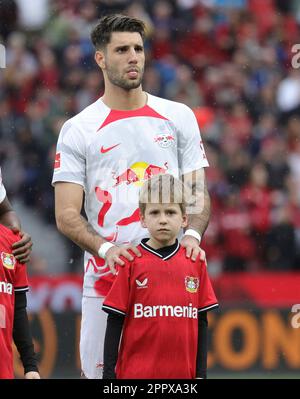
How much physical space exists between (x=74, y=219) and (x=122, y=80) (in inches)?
31.8

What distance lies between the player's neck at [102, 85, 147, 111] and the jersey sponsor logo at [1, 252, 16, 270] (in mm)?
1271

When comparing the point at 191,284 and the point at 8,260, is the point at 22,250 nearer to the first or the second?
the point at 8,260

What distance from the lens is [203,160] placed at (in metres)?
6.59

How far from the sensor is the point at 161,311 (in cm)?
581

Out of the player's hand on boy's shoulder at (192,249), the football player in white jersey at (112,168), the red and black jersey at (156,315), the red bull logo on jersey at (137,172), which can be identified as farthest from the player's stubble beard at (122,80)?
the red and black jersey at (156,315)

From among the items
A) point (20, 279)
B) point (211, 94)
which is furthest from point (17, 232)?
point (211, 94)

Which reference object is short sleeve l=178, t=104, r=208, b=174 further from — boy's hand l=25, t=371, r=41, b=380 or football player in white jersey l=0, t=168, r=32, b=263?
boy's hand l=25, t=371, r=41, b=380

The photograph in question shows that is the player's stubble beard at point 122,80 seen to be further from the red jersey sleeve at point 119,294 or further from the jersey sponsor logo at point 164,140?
the red jersey sleeve at point 119,294

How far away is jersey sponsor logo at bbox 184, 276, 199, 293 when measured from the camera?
5887 millimetres

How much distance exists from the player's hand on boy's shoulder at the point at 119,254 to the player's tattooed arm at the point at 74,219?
273mm

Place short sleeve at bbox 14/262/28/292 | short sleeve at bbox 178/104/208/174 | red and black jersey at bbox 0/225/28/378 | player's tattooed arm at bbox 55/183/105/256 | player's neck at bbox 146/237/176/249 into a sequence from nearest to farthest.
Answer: red and black jersey at bbox 0/225/28/378 < short sleeve at bbox 14/262/28/292 < player's neck at bbox 146/237/176/249 < player's tattooed arm at bbox 55/183/105/256 < short sleeve at bbox 178/104/208/174

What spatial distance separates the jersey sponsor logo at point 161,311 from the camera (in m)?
5.81

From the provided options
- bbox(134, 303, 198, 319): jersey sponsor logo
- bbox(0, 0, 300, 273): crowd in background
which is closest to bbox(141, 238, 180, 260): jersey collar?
bbox(134, 303, 198, 319): jersey sponsor logo

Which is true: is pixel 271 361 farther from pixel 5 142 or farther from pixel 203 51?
pixel 203 51
